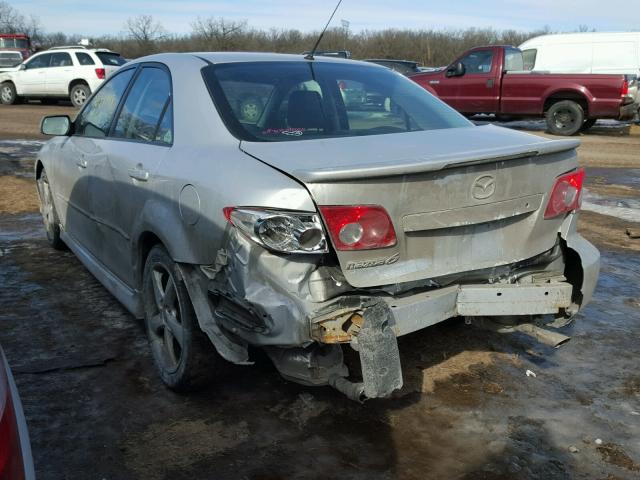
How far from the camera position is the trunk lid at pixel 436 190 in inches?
103

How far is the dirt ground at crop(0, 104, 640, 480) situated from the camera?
279 centimetres

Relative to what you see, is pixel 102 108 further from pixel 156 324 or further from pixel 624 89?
pixel 624 89

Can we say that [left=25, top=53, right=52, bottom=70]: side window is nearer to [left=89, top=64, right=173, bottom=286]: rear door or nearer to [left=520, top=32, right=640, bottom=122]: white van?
[left=520, top=32, right=640, bottom=122]: white van

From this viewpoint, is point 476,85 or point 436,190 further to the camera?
point 476,85

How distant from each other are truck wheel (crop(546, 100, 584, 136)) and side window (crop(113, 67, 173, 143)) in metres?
13.3

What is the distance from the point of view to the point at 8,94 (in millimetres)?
22078

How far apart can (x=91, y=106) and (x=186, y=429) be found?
2.75m

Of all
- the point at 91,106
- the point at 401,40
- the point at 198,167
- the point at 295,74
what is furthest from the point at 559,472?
the point at 401,40

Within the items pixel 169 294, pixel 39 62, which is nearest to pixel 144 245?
pixel 169 294

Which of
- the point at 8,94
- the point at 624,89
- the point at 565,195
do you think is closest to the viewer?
the point at 565,195

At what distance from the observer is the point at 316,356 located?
110 inches

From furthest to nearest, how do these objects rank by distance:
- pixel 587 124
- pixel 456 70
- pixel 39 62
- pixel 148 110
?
1. pixel 39 62
2. pixel 587 124
3. pixel 456 70
4. pixel 148 110

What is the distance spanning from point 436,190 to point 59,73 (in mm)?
20041

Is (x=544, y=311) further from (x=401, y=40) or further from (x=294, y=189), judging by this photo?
(x=401, y=40)
